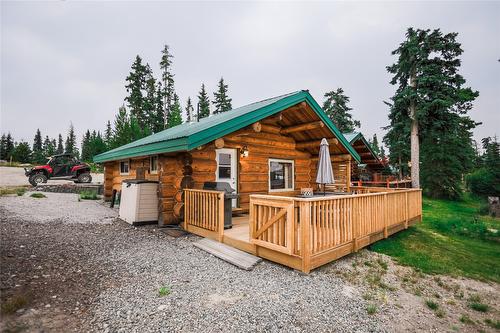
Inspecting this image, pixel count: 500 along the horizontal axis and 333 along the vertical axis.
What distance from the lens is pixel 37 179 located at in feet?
50.9

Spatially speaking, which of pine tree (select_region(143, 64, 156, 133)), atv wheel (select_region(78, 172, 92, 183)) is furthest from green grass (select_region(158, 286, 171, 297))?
pine tree (select_region(143, 64, 156, 133))

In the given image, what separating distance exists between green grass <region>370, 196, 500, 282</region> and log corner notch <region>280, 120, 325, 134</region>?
12.1 ft

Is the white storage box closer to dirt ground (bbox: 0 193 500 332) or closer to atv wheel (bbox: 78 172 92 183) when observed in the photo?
dirt ground (bbox: 0 193 500 332)

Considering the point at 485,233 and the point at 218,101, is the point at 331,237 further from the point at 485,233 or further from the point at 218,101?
the point at 218,101

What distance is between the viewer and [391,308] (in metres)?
3.09

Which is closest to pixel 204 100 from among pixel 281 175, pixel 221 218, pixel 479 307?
pixel 281 175

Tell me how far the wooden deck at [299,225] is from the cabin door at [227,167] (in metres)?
1.43

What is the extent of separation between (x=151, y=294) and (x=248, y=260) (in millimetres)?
1715

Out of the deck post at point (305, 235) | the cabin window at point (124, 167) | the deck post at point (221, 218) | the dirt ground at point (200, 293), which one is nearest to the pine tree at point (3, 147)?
the cabin window at point (124, 167)

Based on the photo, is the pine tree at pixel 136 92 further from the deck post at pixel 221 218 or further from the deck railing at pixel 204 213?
the deck post at pixel 221 218

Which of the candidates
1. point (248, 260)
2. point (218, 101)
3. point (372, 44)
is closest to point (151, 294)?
point (248, 260)

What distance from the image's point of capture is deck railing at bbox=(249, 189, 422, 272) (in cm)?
378

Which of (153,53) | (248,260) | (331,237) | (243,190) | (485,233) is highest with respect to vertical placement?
(153,53)

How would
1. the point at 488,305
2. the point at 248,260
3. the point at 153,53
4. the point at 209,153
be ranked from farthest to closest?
1. the point at 153,53
2. the point at 209,153
3. the point at 248,260
4. the point at 488,305
